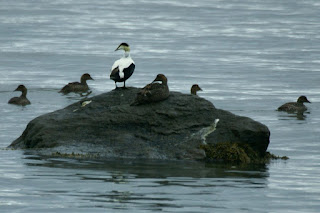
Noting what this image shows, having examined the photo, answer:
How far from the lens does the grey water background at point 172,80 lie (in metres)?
10.8

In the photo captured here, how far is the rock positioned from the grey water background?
1.56ft

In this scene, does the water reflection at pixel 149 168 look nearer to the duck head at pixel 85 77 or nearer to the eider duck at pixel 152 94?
the eider duck at pixel 152 94

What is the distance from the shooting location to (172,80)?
31.1 m

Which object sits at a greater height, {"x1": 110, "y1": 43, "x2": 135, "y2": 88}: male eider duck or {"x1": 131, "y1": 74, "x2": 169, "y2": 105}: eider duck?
{"x1": 110, "y1": 43, "x2": 135, "y2": 88}: male eider duck

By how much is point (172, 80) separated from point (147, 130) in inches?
671

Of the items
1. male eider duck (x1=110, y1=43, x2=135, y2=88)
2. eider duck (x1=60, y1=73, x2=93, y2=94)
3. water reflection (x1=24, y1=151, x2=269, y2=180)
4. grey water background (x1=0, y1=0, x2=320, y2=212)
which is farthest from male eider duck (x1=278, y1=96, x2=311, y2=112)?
water reflection (x1=24, y1=151, x2=269, y2=180)

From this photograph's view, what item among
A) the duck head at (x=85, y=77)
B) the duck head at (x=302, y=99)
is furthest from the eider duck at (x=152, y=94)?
the duck head at (x=85, y=77)

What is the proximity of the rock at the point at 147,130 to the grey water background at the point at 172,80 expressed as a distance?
476mm

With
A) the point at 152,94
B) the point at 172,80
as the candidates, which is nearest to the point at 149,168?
the point at 152,94

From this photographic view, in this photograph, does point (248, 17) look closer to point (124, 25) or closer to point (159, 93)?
point (124, 25)

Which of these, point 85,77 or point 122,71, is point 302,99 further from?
point 122,71

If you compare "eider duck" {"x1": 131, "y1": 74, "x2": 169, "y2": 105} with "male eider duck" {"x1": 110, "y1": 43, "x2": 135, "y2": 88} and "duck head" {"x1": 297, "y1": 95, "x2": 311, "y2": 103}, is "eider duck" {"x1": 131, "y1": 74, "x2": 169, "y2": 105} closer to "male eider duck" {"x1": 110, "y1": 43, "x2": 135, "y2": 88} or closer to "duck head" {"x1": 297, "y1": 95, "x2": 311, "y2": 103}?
"male eider duck" {"x1": 110, "y1": 43, "x2": 135, "y2": 88}

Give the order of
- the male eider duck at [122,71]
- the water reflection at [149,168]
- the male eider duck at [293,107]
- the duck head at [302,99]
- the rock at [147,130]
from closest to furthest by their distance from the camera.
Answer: the water reflection at [149,168] < the rock at [147,130] < the male eider duck at [122,71] < the male eider duck at [293,107] < the duck head at [302,99]

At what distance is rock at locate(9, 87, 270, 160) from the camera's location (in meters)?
13.9
